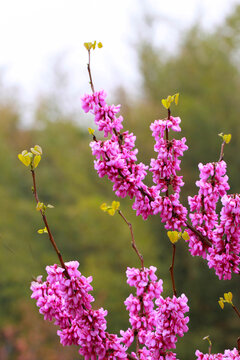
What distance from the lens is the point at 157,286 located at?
1.24m

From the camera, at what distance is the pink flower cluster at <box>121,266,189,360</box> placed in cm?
119

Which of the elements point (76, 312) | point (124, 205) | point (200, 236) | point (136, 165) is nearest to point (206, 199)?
point (200, 236)

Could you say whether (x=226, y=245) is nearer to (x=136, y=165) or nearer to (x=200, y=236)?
(x=200, y=236)

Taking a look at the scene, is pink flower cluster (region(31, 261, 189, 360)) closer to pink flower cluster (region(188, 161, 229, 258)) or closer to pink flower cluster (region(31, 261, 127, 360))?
pink flower cluster (region(31, 261, 127, 360))

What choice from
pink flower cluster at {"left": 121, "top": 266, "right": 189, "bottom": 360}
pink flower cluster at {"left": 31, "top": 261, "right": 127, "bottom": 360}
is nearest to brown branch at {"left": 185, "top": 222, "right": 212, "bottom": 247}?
pink flower cluster at {"left": 121, "top": 266, "right": 189, "bottom": 360}

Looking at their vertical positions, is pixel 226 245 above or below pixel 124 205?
below

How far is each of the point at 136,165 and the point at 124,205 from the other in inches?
261

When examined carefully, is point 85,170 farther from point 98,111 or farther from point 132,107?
point 98,111

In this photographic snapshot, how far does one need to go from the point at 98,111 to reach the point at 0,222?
300 inches

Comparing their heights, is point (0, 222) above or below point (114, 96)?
below

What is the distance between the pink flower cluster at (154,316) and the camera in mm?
1187

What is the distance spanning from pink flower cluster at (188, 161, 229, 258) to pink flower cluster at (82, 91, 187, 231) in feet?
0.16

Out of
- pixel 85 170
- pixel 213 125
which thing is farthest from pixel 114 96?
pixel 213 125

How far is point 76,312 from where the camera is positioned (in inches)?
46.7
